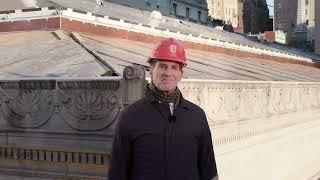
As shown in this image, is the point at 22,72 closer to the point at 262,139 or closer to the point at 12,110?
the point at 12,110

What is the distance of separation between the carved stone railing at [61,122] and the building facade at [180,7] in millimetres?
29346

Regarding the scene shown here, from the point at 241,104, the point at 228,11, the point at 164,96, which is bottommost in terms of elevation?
the point at 241,104

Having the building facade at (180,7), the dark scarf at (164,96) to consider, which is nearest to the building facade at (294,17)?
the building facade at (180,7)

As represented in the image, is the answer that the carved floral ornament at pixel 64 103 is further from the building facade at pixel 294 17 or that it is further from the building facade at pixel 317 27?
the building facade at pixel 294 17

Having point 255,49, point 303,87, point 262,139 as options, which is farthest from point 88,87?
point 255,49

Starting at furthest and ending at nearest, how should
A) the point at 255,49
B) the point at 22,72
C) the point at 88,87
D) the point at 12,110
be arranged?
the point at 255,49 < the point at 22,72 < the point at 12,110 < the point at 88,87

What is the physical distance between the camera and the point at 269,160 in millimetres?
A: 11477

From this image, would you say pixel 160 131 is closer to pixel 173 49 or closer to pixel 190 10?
pixel 173 49

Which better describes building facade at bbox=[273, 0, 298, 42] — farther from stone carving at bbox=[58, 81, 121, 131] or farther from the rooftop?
stone carving at bbox=[58, 81, 121, 131]

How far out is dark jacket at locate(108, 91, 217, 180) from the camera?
370 centimetres

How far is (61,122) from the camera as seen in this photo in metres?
6.84

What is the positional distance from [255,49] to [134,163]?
23.3 m

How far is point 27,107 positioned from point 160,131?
3841mm

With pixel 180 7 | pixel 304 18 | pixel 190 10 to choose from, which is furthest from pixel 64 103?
pixel 304 18
